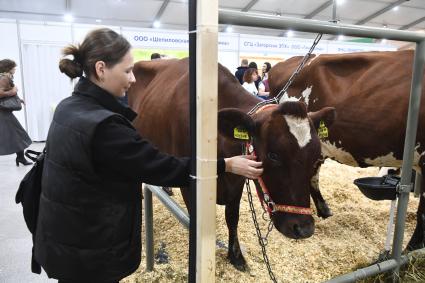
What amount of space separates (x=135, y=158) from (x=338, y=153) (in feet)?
8.74

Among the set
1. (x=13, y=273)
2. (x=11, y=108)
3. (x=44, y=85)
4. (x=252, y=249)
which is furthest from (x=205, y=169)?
(x=44, y=85)

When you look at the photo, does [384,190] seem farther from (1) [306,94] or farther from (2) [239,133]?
(1) [306,94]

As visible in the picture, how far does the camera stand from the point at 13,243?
3230mm

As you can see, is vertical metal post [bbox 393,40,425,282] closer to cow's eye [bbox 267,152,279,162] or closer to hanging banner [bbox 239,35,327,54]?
cow's eye [bbox 267,152,279,162]

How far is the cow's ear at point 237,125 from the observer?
5.57ft

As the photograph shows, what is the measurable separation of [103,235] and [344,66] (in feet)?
9.87

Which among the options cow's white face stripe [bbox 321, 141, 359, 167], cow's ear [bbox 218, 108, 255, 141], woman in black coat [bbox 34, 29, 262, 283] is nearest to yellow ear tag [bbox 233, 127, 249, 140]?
cow's ear [bbox 218, 108, 255, 141]

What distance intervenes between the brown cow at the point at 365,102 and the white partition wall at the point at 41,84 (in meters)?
6.72

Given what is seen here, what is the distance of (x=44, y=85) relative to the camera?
8430 mm

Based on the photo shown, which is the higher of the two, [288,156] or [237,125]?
[237,125]

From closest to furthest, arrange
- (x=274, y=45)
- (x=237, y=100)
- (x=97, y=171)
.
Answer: (x=97, y=171) → (x=237, y=100) → (x=274, y=45)

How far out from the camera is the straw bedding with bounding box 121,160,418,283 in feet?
8.75

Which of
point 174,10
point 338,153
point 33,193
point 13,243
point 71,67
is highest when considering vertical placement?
point 174,10

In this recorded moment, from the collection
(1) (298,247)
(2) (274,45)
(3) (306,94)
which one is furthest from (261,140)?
(2) (274,45)
